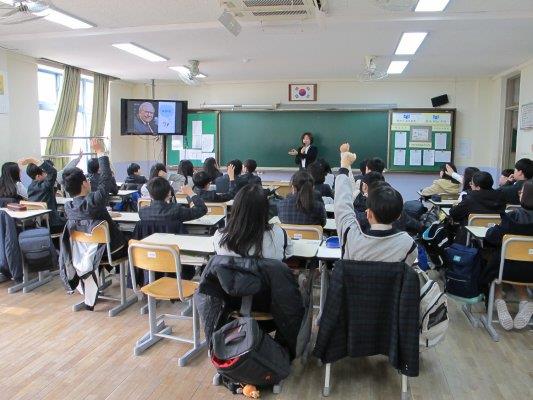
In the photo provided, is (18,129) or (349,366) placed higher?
(18,129)

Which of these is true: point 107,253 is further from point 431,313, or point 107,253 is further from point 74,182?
point 431,313

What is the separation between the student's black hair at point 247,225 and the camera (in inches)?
101

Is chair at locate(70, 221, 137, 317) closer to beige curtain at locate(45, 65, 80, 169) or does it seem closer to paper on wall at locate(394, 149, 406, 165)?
beige curtain at locate(45, 65, 80, 169)

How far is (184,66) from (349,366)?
19.7ft

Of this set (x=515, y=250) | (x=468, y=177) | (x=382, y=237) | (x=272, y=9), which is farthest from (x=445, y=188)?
(x=382, y=237)

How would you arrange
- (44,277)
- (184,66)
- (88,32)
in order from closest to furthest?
(44,277) < (88,32) < (184,66)

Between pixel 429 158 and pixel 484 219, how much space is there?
499cm

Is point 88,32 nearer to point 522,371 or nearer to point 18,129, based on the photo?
point 18,129

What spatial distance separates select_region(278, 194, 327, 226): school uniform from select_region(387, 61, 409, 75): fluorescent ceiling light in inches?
165

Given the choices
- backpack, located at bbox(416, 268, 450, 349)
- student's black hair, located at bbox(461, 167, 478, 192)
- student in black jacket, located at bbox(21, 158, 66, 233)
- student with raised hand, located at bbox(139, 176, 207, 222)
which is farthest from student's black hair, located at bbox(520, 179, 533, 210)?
student in black jacket, located at bbox(21, 158, 66, 233)

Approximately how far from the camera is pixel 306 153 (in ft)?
29.1

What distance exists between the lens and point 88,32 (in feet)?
18.2

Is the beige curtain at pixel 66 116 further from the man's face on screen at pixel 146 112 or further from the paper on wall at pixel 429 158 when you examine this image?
the paper on wall at pixel 429 158

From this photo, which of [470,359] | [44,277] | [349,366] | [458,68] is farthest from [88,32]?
[458,68]
